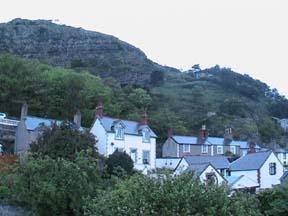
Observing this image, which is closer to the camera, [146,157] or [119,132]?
[119,132]

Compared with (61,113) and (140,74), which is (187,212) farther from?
(140,74)

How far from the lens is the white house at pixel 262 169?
52.2 meters

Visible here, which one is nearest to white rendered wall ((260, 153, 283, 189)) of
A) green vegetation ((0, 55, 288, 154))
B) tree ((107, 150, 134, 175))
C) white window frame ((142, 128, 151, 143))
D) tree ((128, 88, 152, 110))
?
white window frame ((142, 128, 151, 143))

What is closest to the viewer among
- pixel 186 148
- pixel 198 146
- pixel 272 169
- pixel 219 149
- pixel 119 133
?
pixel 119 133

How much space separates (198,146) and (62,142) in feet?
116

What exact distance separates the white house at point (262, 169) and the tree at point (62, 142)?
19.9 metres

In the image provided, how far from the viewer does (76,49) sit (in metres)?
151

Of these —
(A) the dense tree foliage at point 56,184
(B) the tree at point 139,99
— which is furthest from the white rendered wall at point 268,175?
(B) the tree at point 139,99

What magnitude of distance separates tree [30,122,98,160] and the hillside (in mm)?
28710

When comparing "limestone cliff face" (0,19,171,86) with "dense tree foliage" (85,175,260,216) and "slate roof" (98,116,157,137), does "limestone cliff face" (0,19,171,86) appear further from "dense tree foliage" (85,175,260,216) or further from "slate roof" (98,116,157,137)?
"dense tree foliage" (85,175,260,216)

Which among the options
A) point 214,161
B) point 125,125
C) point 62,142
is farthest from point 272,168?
point 62,142

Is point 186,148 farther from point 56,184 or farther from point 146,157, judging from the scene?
point 56,184

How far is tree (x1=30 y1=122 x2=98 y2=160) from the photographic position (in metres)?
38.0

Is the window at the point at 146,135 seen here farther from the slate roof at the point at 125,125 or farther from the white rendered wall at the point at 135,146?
the slate roof at the point at 125,125
